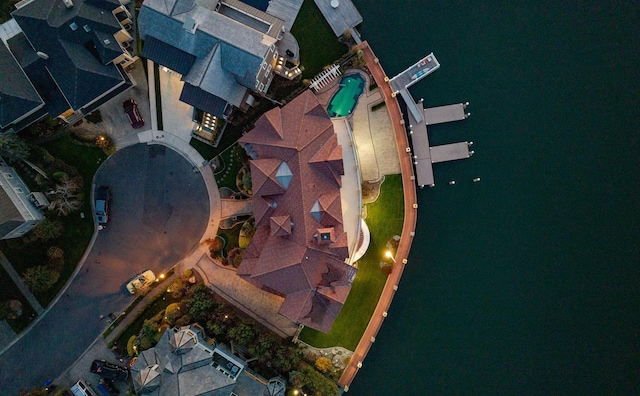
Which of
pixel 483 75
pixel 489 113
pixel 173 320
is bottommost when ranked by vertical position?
pixel 173 320

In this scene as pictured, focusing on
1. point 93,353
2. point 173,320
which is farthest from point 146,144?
point 93,353

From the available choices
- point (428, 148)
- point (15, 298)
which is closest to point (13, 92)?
point (15, 298)

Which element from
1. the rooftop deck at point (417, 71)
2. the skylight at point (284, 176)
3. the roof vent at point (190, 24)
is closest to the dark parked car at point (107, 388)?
the skylight at point (284, 176)

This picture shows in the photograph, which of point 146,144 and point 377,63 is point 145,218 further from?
point 377,63

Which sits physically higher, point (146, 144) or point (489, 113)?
point (489, 113)

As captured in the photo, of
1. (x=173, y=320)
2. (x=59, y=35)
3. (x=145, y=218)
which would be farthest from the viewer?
(x=145, y=218)

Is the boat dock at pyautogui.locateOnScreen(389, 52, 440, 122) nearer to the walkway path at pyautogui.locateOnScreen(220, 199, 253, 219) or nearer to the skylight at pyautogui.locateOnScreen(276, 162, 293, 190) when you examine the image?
the skylight at pyautogui.locateOnScreen(276, 162, 293, 190)

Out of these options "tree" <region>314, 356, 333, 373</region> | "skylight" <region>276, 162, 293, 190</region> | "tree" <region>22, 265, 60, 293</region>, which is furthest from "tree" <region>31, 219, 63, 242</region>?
"tree" <region>314, 356, 333, 373</region>
